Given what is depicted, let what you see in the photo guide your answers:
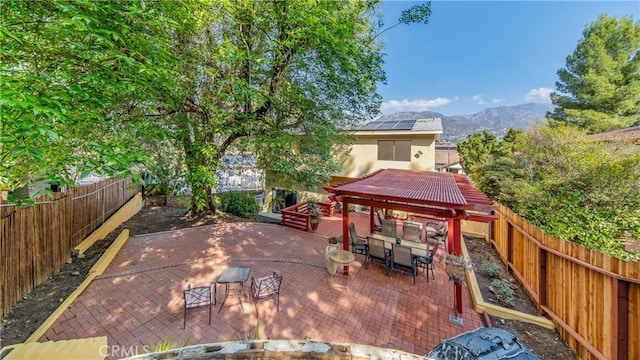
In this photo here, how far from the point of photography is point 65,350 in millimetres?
3211

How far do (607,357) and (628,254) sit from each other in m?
3.18

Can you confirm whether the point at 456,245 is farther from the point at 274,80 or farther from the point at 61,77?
the point at 61,77

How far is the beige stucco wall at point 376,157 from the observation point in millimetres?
14062

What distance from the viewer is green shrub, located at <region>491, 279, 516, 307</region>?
647 centimetres

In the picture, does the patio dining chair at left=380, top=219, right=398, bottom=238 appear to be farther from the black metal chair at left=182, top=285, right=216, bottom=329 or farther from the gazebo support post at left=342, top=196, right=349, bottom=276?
the black metal chair at left=182, top=285, right=216, bottom=329

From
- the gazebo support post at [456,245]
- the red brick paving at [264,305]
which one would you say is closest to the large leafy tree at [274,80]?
the red brick paving at [264,305]

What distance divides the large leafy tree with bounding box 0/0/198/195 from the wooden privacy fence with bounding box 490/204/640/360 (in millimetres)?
8353

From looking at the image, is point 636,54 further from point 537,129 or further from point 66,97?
point 66,97

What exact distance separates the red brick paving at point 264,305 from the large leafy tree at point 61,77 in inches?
131

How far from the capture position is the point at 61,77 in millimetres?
4520

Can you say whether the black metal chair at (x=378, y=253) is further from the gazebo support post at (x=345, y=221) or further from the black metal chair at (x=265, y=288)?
the black metal chair at (x=265, y=288)

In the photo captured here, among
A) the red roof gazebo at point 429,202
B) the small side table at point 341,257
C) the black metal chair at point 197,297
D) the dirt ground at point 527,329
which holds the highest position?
the red roof gazebo at point 429,202

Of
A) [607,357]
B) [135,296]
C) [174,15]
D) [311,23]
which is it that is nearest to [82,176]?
[135,296]

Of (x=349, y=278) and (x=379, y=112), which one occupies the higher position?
(x=379, y=112)
